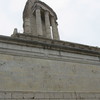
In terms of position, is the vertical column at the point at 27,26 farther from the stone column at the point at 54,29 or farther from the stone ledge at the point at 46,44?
the stone ledge at the point at 46,44

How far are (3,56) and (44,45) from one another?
2299 mm

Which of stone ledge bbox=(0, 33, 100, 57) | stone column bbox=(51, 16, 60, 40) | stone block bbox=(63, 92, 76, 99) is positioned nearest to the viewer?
stone block bbox=(63, 92, 76, 99)

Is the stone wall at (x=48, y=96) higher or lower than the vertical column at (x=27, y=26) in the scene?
lower

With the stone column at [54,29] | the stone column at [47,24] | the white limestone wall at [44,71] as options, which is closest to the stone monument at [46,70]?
the white limestone wall at [44,71]

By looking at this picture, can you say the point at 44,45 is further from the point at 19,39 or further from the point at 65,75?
the point at 65,75

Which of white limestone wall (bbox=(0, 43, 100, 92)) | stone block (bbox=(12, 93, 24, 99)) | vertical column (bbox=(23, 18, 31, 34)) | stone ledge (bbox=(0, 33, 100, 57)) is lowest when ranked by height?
stone block (bbox=(12, 93, 24, 99))

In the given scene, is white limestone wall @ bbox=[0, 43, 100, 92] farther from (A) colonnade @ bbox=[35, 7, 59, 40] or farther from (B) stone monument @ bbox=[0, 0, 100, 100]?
(A) colonnade @ bbox=[35, 7, 59, 40]

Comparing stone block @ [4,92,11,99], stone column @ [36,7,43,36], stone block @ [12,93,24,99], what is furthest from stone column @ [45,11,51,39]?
stone block @ [4,92,11,99]

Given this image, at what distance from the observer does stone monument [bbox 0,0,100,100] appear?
7.29 meters

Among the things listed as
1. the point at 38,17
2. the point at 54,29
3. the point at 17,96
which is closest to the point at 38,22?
the point at 38,17

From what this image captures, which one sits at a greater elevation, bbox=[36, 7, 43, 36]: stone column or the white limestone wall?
bbox=[36, 7, 43, 36]: stone column

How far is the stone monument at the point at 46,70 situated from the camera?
23.9ft

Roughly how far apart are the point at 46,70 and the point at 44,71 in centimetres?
13

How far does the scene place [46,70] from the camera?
822cm
